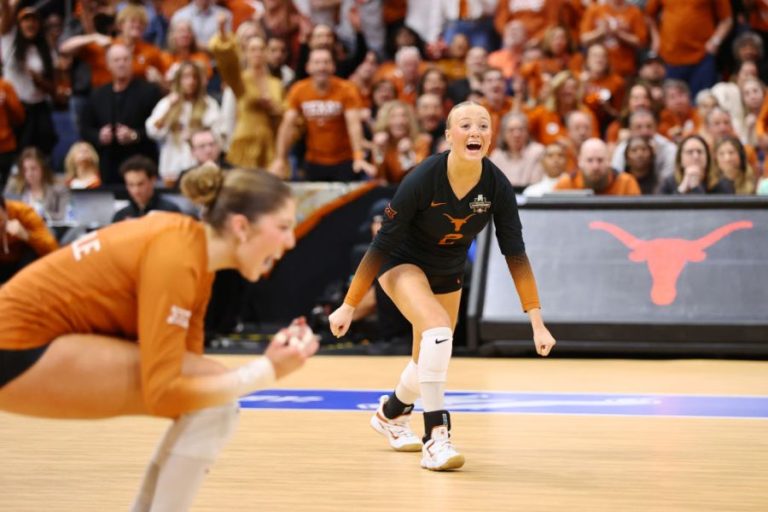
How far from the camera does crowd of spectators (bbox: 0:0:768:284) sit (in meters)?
11.2

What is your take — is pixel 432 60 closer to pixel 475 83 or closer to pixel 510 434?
pixel 475 83

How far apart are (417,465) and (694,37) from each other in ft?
27.2

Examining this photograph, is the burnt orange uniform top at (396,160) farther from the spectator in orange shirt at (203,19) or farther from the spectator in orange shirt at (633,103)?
the spectator in orange shirt at (203,19)

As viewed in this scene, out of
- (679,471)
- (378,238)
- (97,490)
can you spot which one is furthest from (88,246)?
(679,471)

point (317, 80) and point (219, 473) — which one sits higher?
point (317, 80)

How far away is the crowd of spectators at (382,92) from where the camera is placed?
11.2 meters

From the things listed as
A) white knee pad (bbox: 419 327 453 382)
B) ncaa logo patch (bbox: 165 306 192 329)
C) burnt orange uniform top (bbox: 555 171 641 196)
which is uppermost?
ncaa logo patch (bbox: 165 306 192 329)

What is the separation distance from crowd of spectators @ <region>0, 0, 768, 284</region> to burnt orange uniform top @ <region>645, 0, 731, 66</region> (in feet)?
0.06

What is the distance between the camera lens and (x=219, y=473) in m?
5.52

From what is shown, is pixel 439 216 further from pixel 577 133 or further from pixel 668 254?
pixel 577 133

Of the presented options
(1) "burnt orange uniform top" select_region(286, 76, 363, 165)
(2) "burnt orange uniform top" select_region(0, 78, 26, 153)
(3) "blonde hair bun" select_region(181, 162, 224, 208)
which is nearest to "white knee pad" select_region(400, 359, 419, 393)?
(3) "blonde hair bun" select_region(181, 162, 224, 208)

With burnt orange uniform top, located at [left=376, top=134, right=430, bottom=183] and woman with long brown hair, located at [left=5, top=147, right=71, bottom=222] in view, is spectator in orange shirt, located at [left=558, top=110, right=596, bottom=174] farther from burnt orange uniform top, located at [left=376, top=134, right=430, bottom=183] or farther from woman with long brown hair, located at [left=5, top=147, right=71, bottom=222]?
woman with long brown hair, located at [left=5, top=147, right=71, bottom=222]

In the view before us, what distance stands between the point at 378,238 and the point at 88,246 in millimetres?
2344

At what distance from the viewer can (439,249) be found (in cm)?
607
